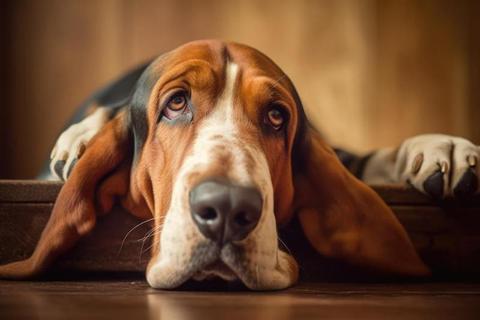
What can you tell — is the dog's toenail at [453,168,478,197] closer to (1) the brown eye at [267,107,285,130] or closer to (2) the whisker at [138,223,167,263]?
(1) the brown eye at [267,107,285,130]

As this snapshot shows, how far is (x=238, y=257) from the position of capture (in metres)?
1.53

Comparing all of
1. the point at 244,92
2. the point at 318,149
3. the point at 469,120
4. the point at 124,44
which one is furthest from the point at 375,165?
the point at 124,44

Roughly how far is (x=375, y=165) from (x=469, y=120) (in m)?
1.94

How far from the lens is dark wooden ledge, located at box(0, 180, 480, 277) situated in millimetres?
1873

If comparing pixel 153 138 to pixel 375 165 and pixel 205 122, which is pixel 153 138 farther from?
pixel 375 165

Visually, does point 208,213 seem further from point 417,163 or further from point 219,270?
point 417,163

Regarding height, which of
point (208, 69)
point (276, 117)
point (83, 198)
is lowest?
point (83, 198)

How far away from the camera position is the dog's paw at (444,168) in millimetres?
1939

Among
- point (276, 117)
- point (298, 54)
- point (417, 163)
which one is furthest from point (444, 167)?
point (298, 54)

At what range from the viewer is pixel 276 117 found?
1.79m

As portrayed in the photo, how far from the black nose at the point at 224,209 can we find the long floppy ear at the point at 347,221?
401 mm

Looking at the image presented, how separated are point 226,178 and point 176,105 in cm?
35

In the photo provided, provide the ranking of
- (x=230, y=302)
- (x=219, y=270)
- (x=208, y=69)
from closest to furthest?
(x=230, y=302) < (x=219, y=270) < (x=208, y=69)

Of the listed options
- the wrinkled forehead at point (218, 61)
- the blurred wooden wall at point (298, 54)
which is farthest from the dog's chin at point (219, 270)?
the blurred wooden wall at point (298, 54)
